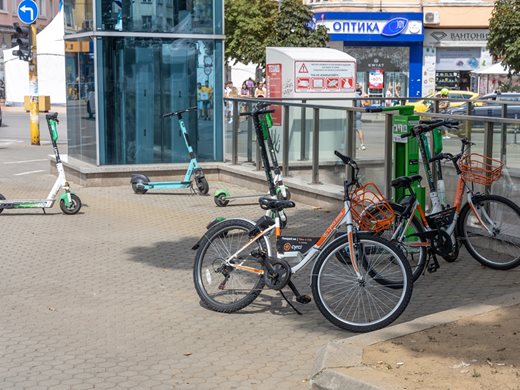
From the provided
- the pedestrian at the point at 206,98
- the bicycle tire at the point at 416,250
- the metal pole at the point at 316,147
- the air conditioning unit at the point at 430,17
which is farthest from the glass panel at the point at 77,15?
the air conditioning unit at the point at 430,17

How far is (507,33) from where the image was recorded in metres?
35.4

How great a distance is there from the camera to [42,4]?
71.8 metres

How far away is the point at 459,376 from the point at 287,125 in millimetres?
8574

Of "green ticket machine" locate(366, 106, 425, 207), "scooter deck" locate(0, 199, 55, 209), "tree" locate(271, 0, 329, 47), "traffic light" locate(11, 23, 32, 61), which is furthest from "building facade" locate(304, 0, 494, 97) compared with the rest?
"green ticket machine" locate(366, 106, 425, 207)

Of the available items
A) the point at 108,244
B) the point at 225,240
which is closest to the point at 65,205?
the point at 108,244

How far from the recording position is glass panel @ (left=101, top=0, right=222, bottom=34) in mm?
14914

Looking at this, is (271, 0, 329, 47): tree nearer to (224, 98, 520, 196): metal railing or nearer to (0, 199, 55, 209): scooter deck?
(224, 98, 520, 196): metal railing

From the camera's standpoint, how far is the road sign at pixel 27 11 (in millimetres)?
23859

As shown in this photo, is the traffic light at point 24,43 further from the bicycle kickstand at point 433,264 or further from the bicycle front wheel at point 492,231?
the bicycle kickstand at point 433,264

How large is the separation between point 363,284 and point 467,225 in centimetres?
222

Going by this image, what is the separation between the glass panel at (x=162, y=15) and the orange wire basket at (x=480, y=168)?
741 centimetres

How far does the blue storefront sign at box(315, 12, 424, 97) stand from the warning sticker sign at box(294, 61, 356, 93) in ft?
101

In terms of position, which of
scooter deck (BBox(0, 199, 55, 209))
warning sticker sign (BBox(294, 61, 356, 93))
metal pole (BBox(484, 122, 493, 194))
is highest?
warning sticker sign (BBox(294, 61, 356, 93))

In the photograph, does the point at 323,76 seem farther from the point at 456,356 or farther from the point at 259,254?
the point at 456,356
